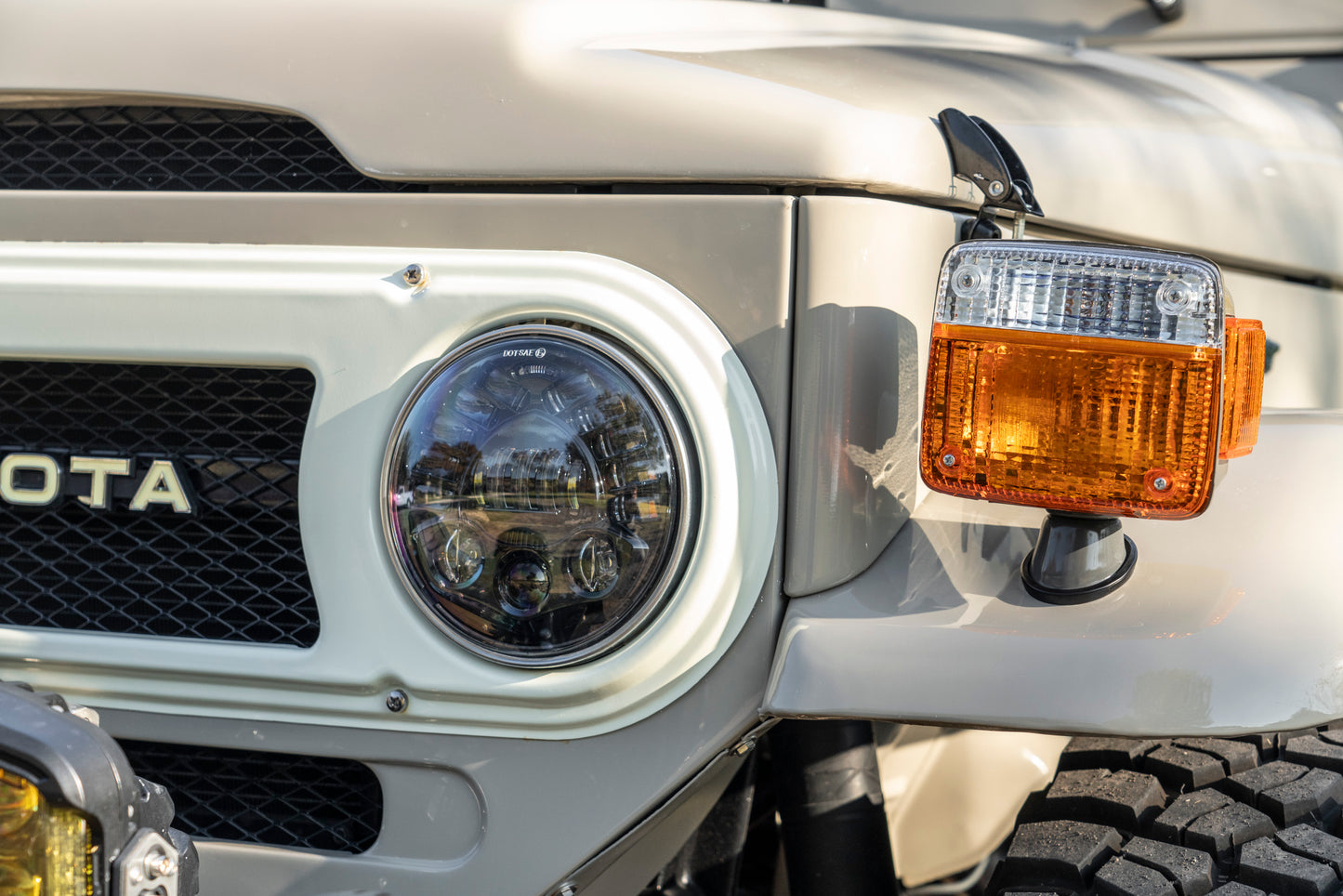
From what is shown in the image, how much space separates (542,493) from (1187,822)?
69 cm

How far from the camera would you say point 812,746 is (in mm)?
1250

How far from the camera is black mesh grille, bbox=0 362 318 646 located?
117 cm

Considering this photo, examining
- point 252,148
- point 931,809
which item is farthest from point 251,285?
Answer: point 931,809

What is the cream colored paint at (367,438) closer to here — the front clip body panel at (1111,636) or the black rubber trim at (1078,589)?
the front clip body panel at (1111,636)

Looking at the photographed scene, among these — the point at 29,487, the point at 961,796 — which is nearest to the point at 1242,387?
the point at 961,796

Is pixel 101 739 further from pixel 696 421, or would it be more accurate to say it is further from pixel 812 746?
pixel 812 746

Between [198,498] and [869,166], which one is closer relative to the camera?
[869,166]

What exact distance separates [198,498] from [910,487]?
2.28 ft

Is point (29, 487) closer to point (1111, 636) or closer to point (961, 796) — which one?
point (1111, 636)

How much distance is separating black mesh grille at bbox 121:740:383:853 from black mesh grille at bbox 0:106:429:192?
586mm

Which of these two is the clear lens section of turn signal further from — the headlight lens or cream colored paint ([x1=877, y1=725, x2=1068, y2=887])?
cream colored paint ([x1=877, y1=725, x2=1068, y2=887])

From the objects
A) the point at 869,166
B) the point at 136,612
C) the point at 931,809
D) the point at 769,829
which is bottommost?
the point at 769,829

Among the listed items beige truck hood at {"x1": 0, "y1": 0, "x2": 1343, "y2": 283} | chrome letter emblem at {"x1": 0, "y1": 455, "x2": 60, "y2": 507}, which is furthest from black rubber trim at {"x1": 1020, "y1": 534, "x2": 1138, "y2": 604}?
chrome letter emblem at {"x1": 0, "y1": 455, "x2": 60, "y2": 507}

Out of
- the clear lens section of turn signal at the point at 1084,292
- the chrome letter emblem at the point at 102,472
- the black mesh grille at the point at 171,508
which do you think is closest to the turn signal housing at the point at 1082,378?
the clear lens section of turn signal at the point at 1084,292
